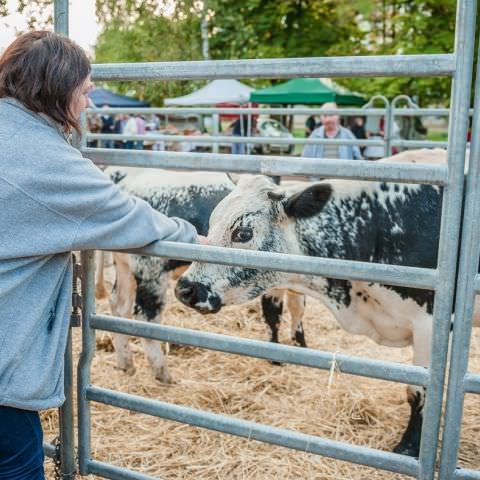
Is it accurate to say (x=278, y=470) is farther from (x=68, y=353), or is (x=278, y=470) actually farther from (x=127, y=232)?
(x=127, y=232)

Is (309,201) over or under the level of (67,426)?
over

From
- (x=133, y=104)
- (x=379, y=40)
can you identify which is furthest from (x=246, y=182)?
(x=379, y=40)

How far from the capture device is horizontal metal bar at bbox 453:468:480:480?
5.91 ft

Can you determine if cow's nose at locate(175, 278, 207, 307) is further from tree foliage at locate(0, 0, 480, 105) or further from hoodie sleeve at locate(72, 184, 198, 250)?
tree foliage at locate(0, 0, 480, 105)

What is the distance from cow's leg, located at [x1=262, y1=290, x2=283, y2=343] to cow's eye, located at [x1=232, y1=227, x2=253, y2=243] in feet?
5.31

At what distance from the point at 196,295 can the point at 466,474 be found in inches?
62.0

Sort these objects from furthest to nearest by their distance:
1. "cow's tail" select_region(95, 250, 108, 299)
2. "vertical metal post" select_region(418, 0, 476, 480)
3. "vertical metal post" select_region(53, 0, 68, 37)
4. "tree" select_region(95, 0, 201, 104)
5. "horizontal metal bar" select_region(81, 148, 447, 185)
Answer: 1. "tree" select_region(95, 0, 201, 104)
2. "cow's tail" select_region(95, 250, 108, 299)
3. "vertical metal post" select_region(53, 0, 68, 37)
4. "horizontal metal bar" select_region(81, 148, 447, 185)
5. "vertical metal post" select_region(418, 0, 476, 480)

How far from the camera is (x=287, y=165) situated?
190 centimetres

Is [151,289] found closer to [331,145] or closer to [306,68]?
[306,68]

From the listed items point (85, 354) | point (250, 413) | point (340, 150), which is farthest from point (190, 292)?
point (340, 150)

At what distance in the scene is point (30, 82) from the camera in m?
1.74

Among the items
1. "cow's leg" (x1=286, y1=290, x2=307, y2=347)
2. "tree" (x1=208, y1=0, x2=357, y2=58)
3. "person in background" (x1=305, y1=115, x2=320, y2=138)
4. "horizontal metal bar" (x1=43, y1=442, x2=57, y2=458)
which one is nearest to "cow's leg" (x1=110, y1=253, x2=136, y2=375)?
"cow's leg" (x1=286, y1=290, x2=307, y2=347)

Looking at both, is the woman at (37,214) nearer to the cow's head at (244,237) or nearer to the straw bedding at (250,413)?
the straw bedding at (250,413)

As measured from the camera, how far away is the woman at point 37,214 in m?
1.71
